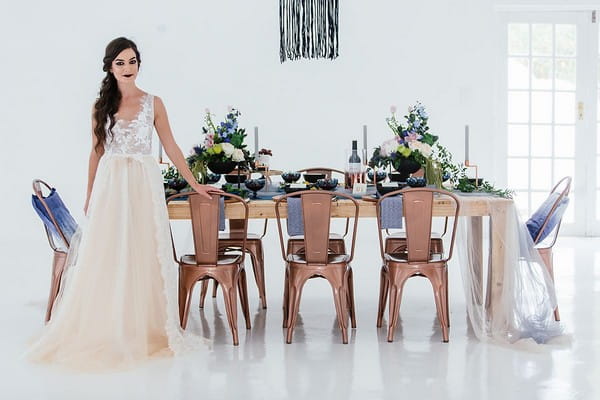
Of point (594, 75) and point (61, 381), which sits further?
point (594, 75)

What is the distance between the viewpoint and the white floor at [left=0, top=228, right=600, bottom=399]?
296 cm

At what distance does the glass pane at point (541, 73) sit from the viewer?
6.99 metres

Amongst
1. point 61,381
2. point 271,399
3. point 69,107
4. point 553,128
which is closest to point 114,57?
point 61,381

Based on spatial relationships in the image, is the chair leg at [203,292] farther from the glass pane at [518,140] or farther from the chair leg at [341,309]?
the glass pane at [518,140]

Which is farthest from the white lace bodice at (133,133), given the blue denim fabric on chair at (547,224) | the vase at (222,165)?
the blue denim fabric on chair at (547,224)

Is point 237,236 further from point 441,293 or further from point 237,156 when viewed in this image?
point 441,293

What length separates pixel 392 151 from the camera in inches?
161

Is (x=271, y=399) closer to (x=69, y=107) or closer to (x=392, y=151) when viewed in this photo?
(x=392, y=151)

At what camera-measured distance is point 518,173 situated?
710 cm

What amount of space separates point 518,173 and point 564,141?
1.66 ft

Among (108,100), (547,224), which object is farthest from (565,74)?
(108,100)

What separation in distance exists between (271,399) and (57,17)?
517 centimetres

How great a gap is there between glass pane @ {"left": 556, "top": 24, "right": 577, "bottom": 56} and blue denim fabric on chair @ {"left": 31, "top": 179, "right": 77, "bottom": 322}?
16.0 feet

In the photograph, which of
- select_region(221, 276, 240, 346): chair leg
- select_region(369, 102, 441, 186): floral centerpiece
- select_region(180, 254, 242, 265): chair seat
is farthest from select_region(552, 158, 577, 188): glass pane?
select_region(221, 276, 240, 346): chair leg
